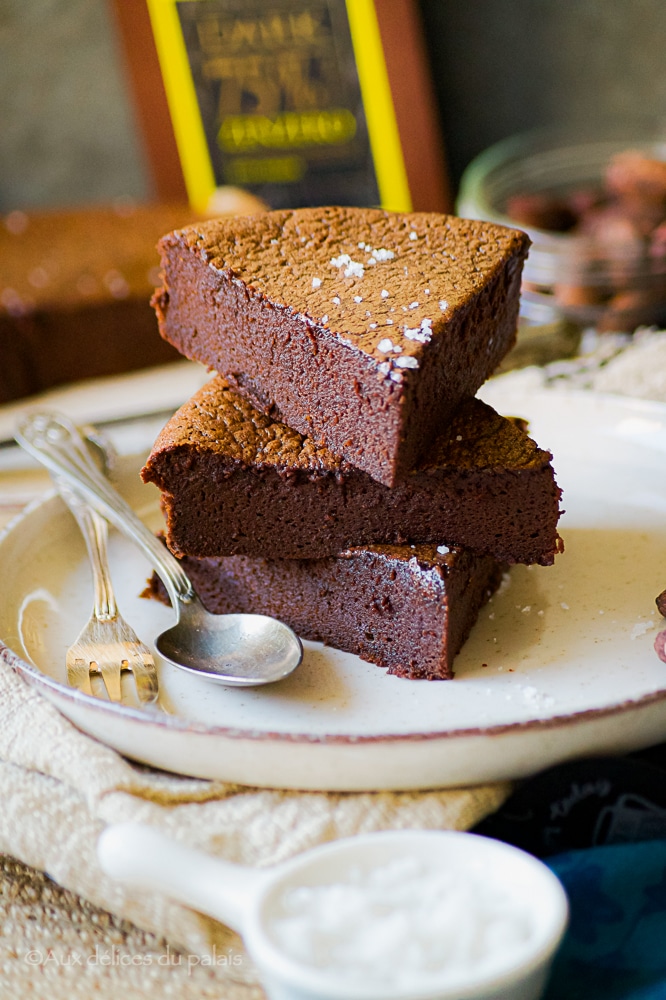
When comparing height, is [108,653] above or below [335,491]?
below

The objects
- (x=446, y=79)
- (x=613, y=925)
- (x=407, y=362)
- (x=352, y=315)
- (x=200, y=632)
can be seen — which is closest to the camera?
(x=613, y=925)

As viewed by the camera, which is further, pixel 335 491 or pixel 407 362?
pixel 335 491

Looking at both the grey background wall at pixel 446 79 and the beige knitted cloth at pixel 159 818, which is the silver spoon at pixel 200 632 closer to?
the beige knitted cloth at pixel 159 818

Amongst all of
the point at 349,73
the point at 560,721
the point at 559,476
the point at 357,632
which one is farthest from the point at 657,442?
the point at 349,73

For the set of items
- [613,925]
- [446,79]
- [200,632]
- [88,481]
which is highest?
[446,79]

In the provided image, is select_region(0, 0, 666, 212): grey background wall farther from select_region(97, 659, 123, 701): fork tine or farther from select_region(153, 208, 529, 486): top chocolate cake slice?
select_region(97, 659, 123, 701): fork tine

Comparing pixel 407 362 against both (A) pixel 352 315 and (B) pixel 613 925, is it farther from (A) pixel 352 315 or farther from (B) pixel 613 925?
(B) pixel 613 925

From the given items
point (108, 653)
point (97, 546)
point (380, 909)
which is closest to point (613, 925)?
point (380, 909)
